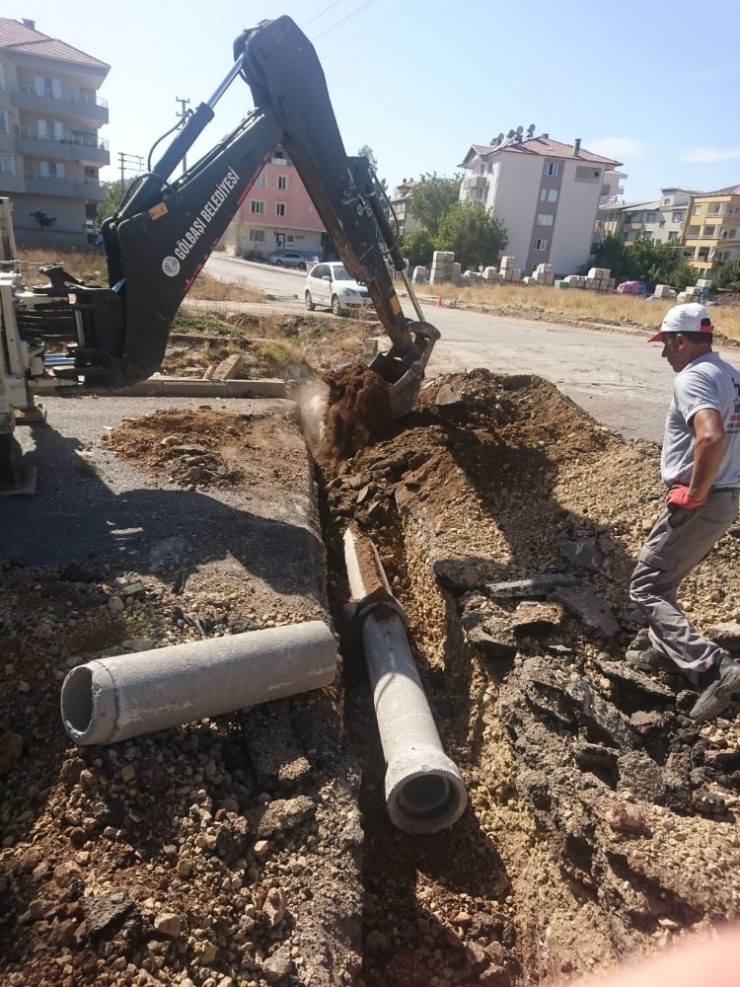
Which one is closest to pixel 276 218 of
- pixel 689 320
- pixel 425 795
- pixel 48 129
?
pixel 48 129

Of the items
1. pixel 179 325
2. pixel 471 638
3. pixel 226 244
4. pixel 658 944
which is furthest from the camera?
pixel 226 244

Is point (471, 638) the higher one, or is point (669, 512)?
point (669, 512)

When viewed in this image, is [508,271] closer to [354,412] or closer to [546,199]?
[546,199]

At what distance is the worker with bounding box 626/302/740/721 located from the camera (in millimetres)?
3865

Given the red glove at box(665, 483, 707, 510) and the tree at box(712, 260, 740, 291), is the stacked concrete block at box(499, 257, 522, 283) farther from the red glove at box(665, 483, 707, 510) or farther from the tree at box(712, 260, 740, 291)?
the red glove at box(665, 483, 707, 510)

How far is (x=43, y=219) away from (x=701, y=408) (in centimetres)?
4759

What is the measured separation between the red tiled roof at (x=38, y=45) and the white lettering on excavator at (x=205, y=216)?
45.8m

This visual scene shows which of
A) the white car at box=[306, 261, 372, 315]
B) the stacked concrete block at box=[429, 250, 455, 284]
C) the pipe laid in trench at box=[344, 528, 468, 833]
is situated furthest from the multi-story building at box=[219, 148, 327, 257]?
the pipe laid in trench at box=[344, 528, 468, 833]

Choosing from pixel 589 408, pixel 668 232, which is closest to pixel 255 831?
pixel 589 408

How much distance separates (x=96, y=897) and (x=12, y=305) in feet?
13.9

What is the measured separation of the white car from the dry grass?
930 centimetres

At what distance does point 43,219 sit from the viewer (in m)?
42.7

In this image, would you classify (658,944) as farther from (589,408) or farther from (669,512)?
(589,408)

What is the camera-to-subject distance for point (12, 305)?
17.0 feet
